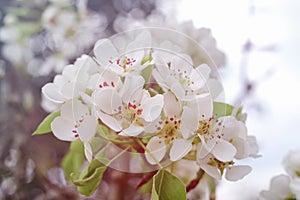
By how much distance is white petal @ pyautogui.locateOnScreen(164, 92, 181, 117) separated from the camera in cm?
33

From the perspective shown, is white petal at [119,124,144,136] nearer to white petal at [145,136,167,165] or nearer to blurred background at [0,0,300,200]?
white petal at [145,136,167,165]

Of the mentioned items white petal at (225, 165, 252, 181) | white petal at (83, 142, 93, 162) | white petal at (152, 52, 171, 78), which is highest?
white petal at (152, 52, 171, 78)

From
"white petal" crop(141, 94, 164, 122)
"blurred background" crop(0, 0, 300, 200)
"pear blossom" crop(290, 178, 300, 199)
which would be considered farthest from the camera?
"blurred background" crop(0, 0, 300, 200)

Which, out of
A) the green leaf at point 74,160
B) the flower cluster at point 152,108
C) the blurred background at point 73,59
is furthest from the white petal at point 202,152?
the blurred background at point 73,59

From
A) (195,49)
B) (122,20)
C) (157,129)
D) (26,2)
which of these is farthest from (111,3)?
(157,129)

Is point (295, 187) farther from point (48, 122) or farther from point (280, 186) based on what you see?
point (48, 122)

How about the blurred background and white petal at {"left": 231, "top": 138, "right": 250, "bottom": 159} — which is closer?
white petal at {"left": 231, "top": 138, "right": 250, "bottom": 159}

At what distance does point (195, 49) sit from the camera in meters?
0.44

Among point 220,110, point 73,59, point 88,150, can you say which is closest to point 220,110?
point 220,110

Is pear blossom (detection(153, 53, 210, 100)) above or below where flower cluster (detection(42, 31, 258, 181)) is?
above

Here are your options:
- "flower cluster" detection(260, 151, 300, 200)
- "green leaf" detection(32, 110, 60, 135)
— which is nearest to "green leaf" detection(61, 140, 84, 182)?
"green leaf" detection(32, 110, 60, 135)

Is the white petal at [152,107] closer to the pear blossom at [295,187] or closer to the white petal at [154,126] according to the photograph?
the white petal at [154,126]

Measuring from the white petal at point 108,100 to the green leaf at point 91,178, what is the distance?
0.05 metres

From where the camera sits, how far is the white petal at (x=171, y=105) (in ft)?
1.07
